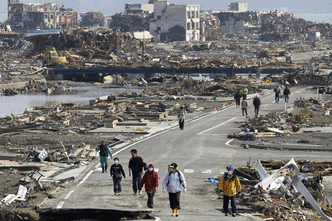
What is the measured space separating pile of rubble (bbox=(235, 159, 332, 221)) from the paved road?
0.92 meters

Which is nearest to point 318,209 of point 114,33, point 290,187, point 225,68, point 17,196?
Answer: point 290,187

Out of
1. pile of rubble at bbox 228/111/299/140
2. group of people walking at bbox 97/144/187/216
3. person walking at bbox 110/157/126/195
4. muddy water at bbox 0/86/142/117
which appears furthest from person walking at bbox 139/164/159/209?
muddy water at bbox 0/86/142/117

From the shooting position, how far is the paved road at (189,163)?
1669 cm

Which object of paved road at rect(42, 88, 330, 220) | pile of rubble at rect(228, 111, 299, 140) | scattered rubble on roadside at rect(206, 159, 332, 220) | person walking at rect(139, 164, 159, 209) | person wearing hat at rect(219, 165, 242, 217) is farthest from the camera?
pile of rubble at rect(228, 111, 299, 140)

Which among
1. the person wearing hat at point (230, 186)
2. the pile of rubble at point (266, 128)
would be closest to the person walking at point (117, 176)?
the person wearing hat at point (230, 186)

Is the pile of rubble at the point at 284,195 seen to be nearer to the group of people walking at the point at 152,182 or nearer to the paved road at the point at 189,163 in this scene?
the paved road at the point at 189,163

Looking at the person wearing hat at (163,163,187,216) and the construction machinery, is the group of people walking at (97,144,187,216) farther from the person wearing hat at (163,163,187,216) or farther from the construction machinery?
the construction machinery

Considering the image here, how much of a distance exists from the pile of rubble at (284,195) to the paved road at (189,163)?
0.92 meters

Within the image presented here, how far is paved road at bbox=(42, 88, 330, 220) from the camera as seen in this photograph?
16688mm

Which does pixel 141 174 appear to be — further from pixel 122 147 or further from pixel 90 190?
pixel 122 147

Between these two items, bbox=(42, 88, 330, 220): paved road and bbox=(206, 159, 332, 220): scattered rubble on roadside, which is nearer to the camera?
bbox=(206, 159, 332, 220): scattered rubble on roadside

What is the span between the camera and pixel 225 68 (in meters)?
94.0

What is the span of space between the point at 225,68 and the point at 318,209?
255 ft

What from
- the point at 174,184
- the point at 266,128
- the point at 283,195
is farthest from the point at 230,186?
the point at 266,128
